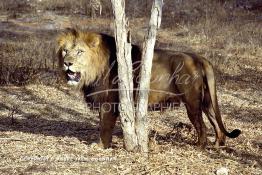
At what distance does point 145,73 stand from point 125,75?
0.23 m

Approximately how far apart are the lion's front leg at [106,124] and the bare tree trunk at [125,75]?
1.88 ft

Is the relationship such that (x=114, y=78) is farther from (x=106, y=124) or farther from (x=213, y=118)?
(x=213, y=118)

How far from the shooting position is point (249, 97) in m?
11.0

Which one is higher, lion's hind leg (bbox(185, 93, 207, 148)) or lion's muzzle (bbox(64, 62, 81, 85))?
lion's muzzle (bbox(64, 62, 81, 85))

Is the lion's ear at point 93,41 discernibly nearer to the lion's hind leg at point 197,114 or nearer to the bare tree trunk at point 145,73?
the bare tree trunk at point 145,73

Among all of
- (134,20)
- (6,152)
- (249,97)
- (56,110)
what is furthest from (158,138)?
(134,20)

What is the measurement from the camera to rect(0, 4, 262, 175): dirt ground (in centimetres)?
554

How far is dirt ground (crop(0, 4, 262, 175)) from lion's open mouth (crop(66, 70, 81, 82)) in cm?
83

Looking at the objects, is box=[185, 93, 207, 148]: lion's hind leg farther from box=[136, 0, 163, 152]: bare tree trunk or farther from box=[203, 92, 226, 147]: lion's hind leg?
box=[136, 0, 163, 152]: bare tree trunk

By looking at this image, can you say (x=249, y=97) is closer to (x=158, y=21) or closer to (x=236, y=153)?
(x=236, y=153)

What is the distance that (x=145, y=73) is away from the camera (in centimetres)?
585

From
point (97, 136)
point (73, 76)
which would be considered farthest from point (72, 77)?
point (97, 136)

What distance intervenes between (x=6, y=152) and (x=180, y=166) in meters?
2.05

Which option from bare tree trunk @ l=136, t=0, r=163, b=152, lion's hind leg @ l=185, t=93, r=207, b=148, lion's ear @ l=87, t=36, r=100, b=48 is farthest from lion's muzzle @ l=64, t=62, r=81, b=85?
lion's hind leg @ l=185, t=93, r=207, b=148
